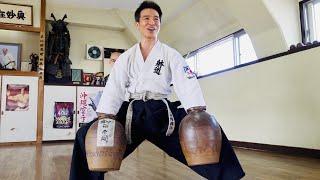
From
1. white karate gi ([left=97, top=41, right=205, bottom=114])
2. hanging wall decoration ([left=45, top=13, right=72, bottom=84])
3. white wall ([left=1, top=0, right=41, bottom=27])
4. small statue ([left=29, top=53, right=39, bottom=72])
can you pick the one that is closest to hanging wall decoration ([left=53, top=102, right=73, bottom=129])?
hanging wall decoration ([left=45, top=13, right=72, bottom=84])

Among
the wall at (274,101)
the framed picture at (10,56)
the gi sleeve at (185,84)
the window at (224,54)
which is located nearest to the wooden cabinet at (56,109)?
the framed picture at (10,56)

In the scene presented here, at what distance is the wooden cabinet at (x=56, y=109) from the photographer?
616 centimetres

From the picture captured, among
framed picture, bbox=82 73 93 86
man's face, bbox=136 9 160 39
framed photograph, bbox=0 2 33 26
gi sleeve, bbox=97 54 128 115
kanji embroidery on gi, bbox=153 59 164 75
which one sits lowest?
gi sleeve, bbox=97 54 128 115

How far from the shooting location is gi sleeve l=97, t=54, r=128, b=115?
51.7 inches

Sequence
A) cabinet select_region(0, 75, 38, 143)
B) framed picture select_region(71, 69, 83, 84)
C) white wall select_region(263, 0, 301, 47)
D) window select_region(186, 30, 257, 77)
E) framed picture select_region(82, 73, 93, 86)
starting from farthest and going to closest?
framed picture select_region(82, 73, 93, 86) → framed picture select_region(71, 69, 83, 84) → cabinet select_region(0, 75, 38, 143) → window select_region(186, 30, 257, 77) → white wall select_region(263, 0, 301, 47)

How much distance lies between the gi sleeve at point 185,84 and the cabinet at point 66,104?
193 inches

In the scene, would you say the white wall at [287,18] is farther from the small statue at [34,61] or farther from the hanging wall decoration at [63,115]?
the small statue at [34,61]

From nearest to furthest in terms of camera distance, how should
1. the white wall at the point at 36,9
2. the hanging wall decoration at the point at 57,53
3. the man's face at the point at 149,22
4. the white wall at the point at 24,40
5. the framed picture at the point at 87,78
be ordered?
the man's face at the point at 149,22, the white wall at the point at 36,9, the white wall at the point at 24,40, the hanging wall decoration at the point at 57,53, the framed picture at the point at 87,78

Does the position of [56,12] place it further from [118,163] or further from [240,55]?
[118,163]

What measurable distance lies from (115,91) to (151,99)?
17cm

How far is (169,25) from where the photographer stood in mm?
6422

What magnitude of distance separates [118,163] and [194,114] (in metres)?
0.35

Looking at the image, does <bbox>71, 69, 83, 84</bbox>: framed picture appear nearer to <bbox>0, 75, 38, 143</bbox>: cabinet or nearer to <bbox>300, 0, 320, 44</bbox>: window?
<bbox>0, 75, 38, 143</bbox>: cabinet

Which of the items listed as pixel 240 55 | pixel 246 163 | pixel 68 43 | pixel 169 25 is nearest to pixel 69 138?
pixel 68 43
